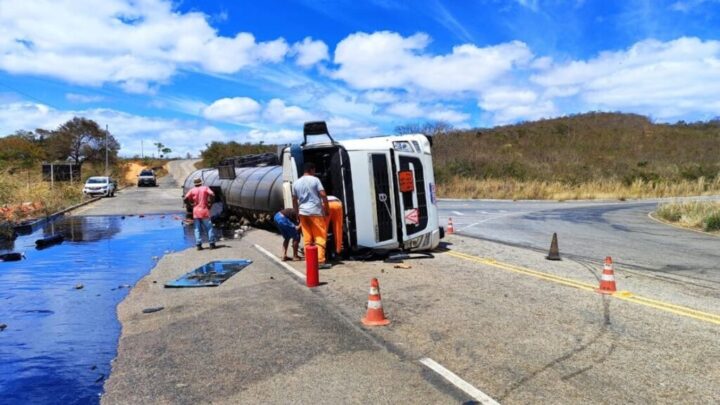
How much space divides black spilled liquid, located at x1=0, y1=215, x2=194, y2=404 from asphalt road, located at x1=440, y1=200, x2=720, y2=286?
9.04 metres

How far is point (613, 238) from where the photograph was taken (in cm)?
1634

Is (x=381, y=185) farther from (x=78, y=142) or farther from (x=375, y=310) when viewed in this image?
(x=78, y=142)

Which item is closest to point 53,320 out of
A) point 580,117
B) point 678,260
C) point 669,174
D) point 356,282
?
point 356,282

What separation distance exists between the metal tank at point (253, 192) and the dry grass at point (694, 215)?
45.6 feet

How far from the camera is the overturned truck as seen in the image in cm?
1149

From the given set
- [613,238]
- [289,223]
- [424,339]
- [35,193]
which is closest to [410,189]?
[289,223]

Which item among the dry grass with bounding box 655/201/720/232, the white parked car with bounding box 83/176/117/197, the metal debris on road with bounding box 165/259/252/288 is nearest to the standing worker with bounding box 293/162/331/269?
the metal debris on road with bounding box 165/259/252/288

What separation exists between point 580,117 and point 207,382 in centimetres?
10583

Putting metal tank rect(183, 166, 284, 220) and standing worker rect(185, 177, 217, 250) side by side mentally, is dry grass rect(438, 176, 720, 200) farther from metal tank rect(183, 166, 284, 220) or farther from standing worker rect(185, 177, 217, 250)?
standing worker rect(185, 177, 217, 250)

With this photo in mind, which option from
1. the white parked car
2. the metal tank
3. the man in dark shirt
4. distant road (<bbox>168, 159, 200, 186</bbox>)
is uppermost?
distant road (<bbox>168, 159, 200, 186</bbox>)

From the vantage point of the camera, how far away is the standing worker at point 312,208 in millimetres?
10742

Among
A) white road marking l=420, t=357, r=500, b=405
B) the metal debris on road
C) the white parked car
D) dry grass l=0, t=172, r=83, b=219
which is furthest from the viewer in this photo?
the white parked car

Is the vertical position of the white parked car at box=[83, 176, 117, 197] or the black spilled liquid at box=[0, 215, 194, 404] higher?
the white parked car at box=[83, 176, 117, 197]

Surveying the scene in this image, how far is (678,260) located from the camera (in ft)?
40.2
